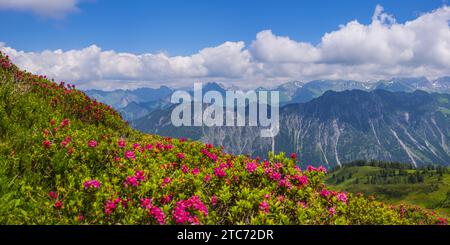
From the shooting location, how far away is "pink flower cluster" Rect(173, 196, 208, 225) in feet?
23.2

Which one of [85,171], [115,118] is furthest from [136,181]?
[115,118]

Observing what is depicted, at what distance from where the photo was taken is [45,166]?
10555 mm

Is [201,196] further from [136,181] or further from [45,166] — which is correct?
[45,166]

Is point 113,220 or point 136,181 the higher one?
point 136,181

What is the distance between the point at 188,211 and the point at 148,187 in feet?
3.76

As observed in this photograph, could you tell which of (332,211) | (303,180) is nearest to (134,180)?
(303,180)

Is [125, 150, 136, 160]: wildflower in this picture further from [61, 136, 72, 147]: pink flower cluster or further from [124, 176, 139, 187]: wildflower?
[124, 176, 139, 187]: wildflower

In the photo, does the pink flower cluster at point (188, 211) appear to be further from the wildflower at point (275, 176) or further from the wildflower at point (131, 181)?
the wildflower at point (275, 176)

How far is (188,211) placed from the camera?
7645 millimetres

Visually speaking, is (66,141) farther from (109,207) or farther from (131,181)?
(109,207)

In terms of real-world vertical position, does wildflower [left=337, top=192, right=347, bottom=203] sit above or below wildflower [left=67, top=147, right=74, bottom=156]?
below

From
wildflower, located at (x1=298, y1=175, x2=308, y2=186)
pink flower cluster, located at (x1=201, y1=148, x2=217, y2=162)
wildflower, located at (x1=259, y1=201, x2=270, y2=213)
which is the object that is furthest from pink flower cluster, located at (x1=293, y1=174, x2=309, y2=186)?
pink flower cluster, located at (x1=201, y1=148, x2=217, y2=162)

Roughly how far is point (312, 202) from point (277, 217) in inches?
66.4
